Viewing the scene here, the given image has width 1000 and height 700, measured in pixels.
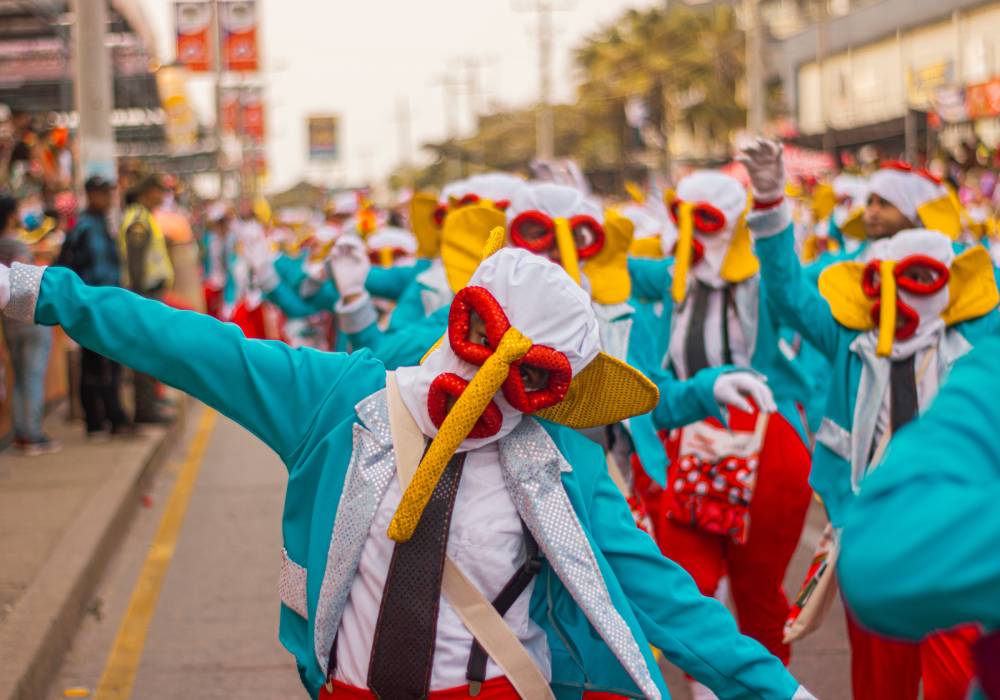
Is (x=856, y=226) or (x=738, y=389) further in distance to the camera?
(x=856, y=226)

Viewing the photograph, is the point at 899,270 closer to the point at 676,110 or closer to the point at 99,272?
the point at 99,272

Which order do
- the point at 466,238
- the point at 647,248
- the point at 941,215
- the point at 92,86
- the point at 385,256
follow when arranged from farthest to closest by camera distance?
the point at 92,86 → the point at 385,256 → the point at 647,248 → the point at 941,215 → the point at 466,238

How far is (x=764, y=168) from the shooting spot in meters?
5.44

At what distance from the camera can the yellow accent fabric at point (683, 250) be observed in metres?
6.17

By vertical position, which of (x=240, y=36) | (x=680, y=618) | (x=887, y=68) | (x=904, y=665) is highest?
(x=887, y=68)

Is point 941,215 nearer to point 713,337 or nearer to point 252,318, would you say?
point 713,337

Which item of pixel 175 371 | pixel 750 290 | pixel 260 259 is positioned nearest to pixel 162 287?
pixel 260 259

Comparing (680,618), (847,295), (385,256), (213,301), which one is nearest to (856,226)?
(847,295)

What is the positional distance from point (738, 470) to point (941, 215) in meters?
1.95

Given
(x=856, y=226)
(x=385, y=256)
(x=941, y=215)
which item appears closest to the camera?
(x=941, y=215)

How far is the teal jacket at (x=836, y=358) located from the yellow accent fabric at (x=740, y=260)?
67cm

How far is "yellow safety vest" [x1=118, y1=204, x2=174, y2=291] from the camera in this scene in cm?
1180

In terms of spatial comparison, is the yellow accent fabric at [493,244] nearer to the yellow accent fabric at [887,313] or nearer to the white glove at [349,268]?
the yellow accent fabric at [887,313]

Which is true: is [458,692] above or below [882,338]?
below
